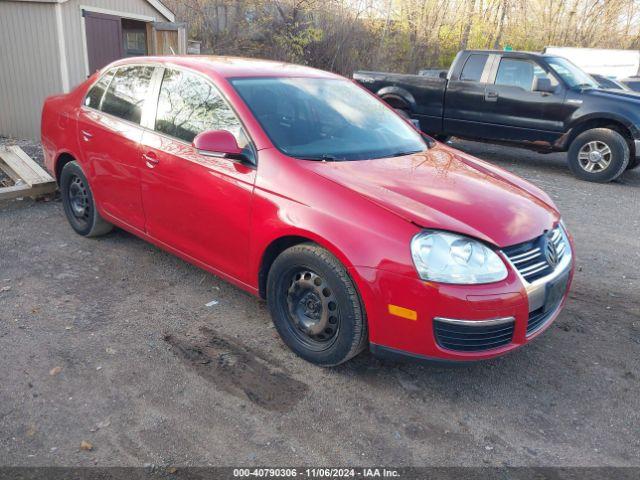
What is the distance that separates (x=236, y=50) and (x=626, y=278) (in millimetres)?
16998

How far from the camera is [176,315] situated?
390cm

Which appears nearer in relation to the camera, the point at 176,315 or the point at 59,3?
the point at 176,315

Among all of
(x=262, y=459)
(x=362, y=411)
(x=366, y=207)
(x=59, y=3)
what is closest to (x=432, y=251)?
(x=366, y=207)

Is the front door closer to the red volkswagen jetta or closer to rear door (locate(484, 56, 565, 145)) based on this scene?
the red volkswagen jetta

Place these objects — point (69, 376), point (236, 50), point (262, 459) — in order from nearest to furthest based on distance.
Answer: point (262, 459), point (69, 376), point (236, 50)

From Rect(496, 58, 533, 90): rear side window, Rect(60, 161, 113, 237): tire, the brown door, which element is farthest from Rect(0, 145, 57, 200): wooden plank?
Rect(496, 58, 533, 90): rear side window

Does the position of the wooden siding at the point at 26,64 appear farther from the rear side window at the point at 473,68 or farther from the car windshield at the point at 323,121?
the car windshield at the point at 323,121

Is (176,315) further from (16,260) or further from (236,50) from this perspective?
(236,50)

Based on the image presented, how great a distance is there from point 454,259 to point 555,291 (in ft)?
2.50

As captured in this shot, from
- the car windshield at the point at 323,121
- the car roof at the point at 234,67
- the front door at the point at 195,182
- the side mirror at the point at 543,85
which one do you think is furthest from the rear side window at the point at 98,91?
the side mirror at the point at 543,85

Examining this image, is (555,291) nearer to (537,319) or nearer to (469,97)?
(537,319)

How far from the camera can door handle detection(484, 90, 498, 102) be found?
9.33 metres

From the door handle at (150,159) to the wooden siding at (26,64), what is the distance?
7.84 metres

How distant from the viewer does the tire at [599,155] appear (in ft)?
27.5
